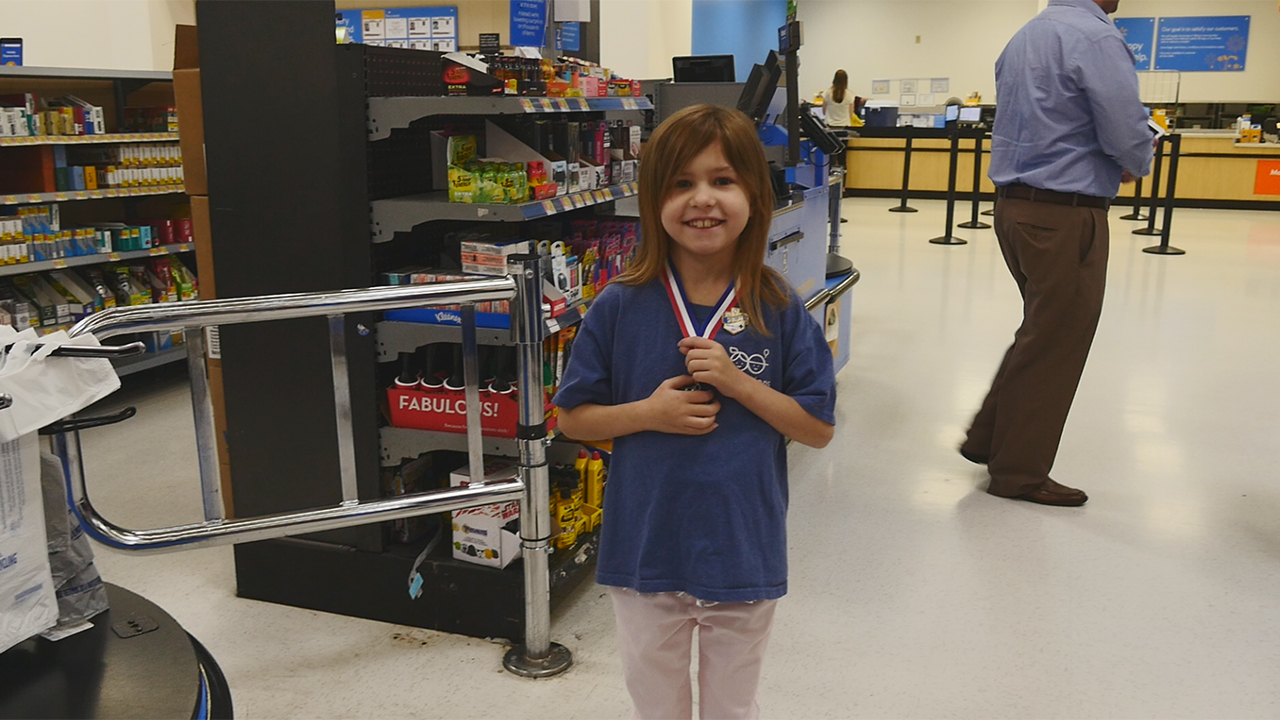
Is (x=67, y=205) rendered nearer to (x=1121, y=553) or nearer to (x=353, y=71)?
(x=353, y=71)

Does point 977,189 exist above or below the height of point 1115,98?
below

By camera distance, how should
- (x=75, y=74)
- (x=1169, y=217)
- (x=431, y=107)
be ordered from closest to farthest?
(x=431, y=107) → (x=75, y=74) → (x=1169, y=217)

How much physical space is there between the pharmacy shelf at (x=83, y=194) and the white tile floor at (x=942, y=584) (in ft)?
3.26

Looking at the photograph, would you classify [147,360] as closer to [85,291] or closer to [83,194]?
[85,291]

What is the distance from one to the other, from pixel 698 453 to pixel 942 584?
180 cm

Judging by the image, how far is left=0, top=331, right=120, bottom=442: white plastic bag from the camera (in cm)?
152

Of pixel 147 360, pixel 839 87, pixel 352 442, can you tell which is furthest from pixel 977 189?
pixel 352 442

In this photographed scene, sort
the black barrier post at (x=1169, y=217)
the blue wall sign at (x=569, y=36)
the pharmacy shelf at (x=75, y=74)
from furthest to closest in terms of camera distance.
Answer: the black barrier post at (x=1169, y=217), the pharmacy shelf at (x=75, y=74), the blue wall sign at (x=569, y=36)

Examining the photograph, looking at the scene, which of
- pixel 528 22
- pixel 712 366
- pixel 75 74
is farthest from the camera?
pixel 75 74

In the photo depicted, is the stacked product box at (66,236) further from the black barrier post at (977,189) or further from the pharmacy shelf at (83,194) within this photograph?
the black barrier post at (977,189)

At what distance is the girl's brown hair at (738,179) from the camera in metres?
1.54

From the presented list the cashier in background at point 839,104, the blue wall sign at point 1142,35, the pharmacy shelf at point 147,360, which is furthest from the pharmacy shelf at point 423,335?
the blue wall sign at point 1142,35

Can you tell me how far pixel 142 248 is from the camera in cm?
518

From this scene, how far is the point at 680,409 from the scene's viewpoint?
154 centimetres
